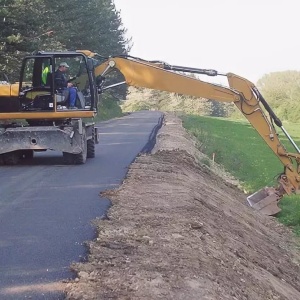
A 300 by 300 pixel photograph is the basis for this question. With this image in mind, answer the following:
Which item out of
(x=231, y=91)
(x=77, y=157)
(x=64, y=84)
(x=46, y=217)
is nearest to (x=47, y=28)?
(x=64, y=84)

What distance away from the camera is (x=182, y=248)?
8938 mm

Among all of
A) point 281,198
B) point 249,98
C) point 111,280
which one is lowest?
point 281,198

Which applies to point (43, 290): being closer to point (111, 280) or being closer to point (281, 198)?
point (111, 280)

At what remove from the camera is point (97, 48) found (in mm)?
56375

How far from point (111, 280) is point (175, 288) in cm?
69

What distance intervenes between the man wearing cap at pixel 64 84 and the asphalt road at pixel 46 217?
6.09ft

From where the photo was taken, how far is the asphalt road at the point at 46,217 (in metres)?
7.42

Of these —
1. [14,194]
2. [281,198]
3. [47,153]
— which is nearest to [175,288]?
[14,194]

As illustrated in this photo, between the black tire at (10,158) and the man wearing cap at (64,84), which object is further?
the black tire at (10,158)

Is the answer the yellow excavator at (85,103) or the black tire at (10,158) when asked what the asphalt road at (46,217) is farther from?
the yellow excavator at (85,103)

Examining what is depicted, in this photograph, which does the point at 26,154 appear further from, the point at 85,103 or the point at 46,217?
the point at 46,217

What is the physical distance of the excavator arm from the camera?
16.8 metres

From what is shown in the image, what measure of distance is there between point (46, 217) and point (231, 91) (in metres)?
7.66

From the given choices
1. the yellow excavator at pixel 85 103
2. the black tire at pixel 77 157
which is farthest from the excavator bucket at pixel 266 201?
the black tire at pixel 77 157
